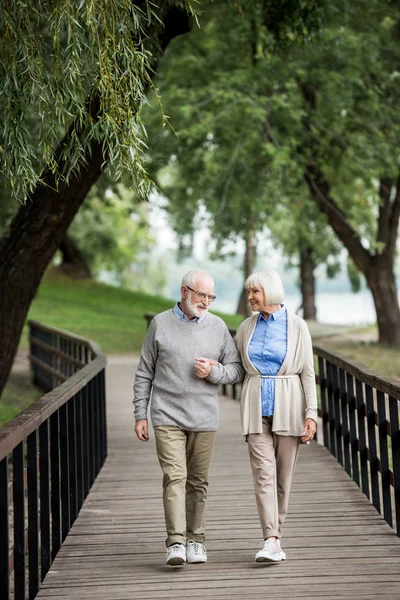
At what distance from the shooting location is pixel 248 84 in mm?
18578

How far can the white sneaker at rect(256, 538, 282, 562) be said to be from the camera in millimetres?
5441

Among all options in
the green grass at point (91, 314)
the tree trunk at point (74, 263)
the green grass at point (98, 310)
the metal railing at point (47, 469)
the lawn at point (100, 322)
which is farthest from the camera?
the tree trunk at point (74, 263)

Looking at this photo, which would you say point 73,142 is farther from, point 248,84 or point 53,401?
point 248,84

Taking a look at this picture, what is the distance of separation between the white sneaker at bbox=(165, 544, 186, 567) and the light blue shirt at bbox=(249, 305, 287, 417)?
91cm

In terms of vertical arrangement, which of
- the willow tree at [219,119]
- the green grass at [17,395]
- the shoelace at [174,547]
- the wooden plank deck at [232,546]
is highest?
the willow tree at [219,119]

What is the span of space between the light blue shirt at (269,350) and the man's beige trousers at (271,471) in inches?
5.9

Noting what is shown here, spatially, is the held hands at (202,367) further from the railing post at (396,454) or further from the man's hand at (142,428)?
the railing post at (396,454)

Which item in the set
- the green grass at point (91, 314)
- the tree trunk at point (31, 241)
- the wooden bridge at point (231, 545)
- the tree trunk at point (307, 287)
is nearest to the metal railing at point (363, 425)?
the wooden bridge at point (231, 545)

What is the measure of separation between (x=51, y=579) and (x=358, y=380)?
2942 mm

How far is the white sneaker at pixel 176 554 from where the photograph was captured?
17.6 ft

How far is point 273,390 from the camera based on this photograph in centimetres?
557

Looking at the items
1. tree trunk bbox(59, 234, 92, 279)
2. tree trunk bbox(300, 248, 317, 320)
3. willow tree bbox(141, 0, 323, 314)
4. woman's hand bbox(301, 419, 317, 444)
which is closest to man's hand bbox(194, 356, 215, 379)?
woman's hand bbox(301, 419, 317, 444)

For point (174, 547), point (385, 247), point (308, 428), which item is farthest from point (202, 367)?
point (385, 247)

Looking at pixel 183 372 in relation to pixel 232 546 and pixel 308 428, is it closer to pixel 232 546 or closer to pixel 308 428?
pixel 308 428
